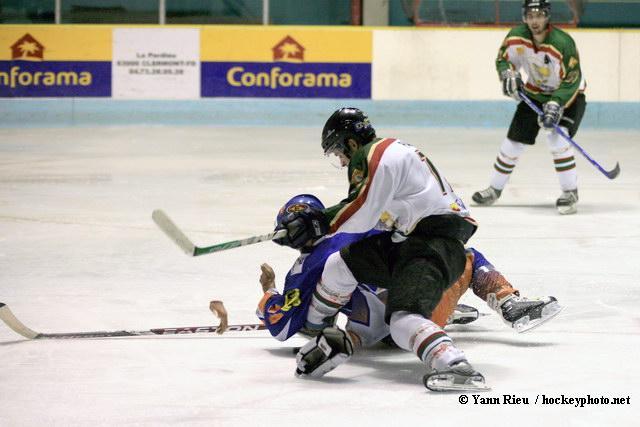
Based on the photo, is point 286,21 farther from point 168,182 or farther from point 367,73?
point 168,182

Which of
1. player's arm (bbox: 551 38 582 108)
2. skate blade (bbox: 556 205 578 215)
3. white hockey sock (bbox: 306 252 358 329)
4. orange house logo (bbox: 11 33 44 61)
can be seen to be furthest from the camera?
orange house logo (bbox: 11 33 44 61)

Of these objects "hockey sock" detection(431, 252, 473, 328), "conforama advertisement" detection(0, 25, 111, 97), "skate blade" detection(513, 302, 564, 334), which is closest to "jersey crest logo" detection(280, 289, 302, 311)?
"hockey sock" detection(431, 252, 473, 328)

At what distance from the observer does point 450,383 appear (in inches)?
→ 124

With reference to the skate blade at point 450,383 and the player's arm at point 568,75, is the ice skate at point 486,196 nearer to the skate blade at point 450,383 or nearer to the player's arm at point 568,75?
the player's arm at point 568,75

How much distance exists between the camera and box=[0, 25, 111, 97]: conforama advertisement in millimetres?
12086

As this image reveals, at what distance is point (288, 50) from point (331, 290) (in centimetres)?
885

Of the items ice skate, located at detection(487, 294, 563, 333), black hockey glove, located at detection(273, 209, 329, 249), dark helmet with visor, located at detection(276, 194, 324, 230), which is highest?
dark helmet with visor, located at detection(276, 194, 324, 230)

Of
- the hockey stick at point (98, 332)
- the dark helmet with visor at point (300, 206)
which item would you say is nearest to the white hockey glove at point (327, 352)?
the dark helmet with visor at point (300, 206)

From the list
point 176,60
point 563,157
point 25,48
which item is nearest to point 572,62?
point 563,157

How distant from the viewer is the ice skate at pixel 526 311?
148 inches

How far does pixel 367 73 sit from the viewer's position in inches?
480

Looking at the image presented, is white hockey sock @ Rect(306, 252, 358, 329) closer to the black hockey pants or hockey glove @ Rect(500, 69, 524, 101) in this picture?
the black hockey pants

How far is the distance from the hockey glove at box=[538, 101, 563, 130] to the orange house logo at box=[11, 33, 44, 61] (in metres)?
6.53

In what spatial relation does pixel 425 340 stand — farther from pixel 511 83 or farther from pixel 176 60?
pixel 176 60
